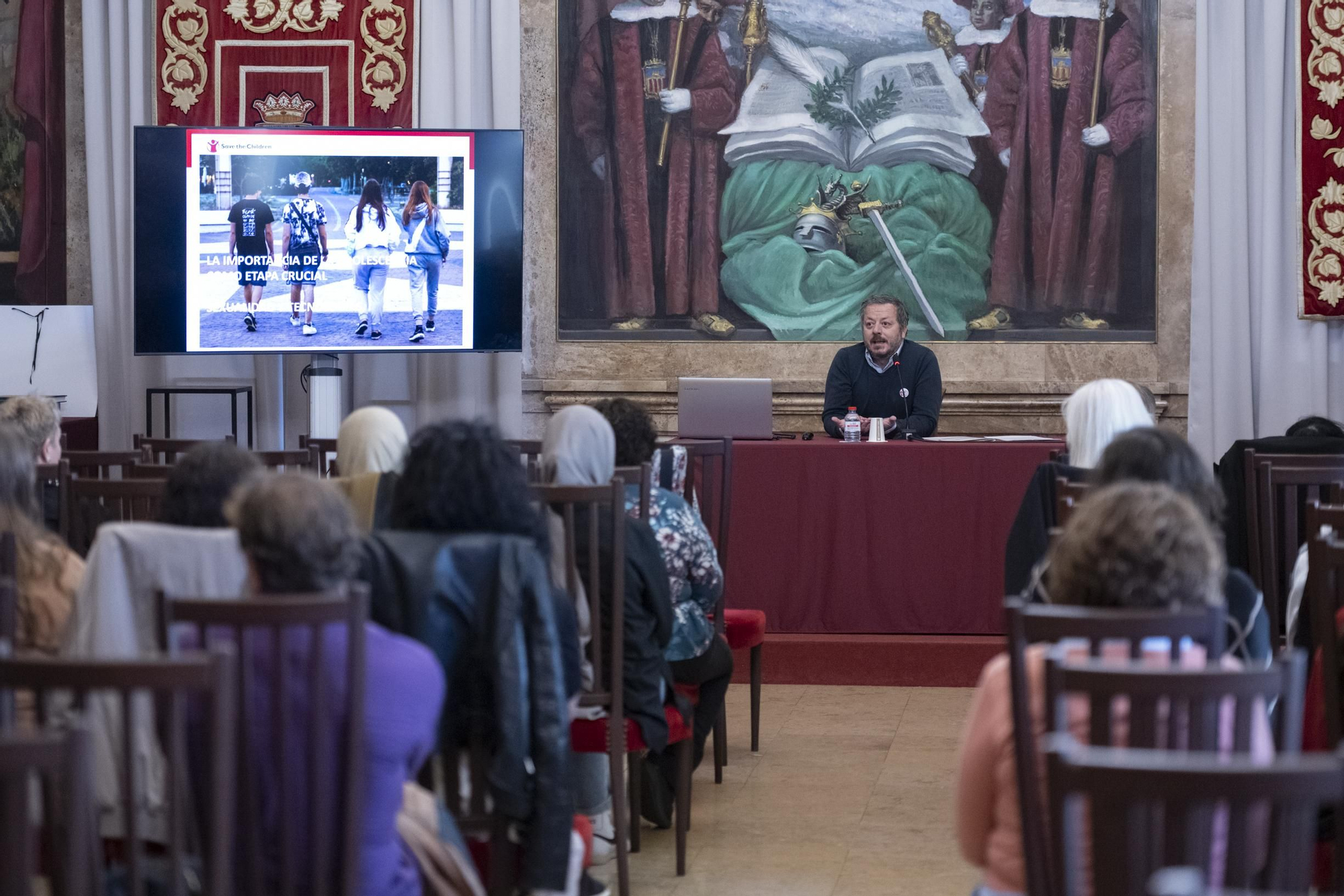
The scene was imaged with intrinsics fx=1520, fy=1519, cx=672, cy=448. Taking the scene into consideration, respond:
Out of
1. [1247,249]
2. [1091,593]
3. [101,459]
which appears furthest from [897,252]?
A: [1091,593]

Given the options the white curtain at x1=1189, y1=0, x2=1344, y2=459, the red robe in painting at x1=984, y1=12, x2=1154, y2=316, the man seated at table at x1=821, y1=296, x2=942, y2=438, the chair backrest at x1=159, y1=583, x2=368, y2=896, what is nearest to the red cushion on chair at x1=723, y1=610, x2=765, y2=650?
the man seated at table at x1=821, y1=296, x2=942, y2=438

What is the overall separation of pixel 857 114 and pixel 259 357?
329cm

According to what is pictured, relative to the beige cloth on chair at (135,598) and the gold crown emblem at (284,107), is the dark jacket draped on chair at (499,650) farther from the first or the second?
the gold crown emblem at (284,107)

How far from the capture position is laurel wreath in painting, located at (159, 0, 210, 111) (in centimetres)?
764

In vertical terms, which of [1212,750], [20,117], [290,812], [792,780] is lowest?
[792,780]

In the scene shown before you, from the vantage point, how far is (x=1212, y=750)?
67.5 inches

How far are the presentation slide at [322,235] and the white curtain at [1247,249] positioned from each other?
358 centimetres

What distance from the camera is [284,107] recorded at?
7633 mm

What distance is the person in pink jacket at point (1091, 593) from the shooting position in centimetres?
196

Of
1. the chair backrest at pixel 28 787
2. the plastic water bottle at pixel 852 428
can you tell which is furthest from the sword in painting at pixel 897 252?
the chair backrest at pixel 28 787

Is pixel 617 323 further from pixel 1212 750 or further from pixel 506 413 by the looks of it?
pixel 1212 750

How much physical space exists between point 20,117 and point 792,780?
5603 mm

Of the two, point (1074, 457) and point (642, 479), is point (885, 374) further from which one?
point (642, 479)

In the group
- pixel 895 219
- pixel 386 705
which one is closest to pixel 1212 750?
pixel 386 705
